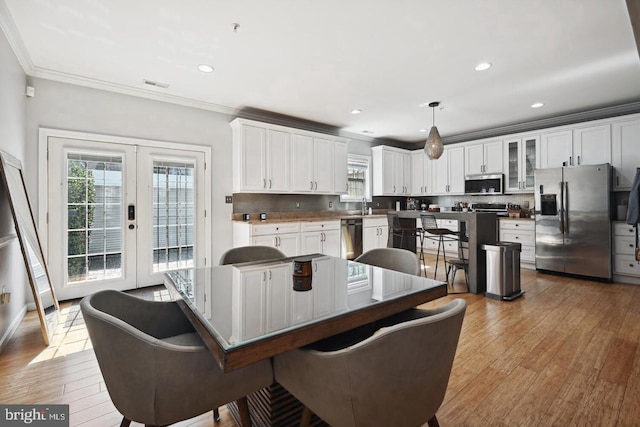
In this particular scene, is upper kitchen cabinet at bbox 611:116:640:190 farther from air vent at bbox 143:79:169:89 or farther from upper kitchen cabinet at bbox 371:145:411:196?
air vent at bbox 143:79:169:89

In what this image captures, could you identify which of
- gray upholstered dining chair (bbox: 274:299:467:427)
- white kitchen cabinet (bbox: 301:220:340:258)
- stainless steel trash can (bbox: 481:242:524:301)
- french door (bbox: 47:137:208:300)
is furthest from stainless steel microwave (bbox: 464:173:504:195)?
gray upholstered dining chair (bbox: 274:299:467:427)

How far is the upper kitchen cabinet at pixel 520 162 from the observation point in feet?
17.7

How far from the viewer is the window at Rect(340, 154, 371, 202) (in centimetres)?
646

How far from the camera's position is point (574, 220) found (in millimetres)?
4625

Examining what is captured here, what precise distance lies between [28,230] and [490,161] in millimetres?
6867

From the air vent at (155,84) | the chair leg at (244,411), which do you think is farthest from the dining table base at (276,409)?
the air vent at (155,84)

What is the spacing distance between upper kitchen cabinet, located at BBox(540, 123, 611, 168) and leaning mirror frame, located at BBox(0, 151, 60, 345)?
22.6ft

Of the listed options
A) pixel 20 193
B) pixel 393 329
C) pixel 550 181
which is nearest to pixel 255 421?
pixel 393 329

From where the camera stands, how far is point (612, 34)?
270 centimetres

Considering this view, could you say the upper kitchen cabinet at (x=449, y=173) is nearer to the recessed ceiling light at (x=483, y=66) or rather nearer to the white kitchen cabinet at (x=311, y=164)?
the white kitchen cabinet at (x=311, y=164)

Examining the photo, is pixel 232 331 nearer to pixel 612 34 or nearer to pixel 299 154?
pixel 612 34

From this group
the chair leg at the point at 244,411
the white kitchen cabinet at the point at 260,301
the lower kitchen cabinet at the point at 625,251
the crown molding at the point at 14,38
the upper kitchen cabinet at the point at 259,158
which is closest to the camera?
the white kitchen cabinet at the point at 260,301

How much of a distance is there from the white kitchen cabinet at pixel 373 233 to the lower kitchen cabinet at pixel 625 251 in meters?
3.43

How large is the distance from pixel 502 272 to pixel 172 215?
4.33m
